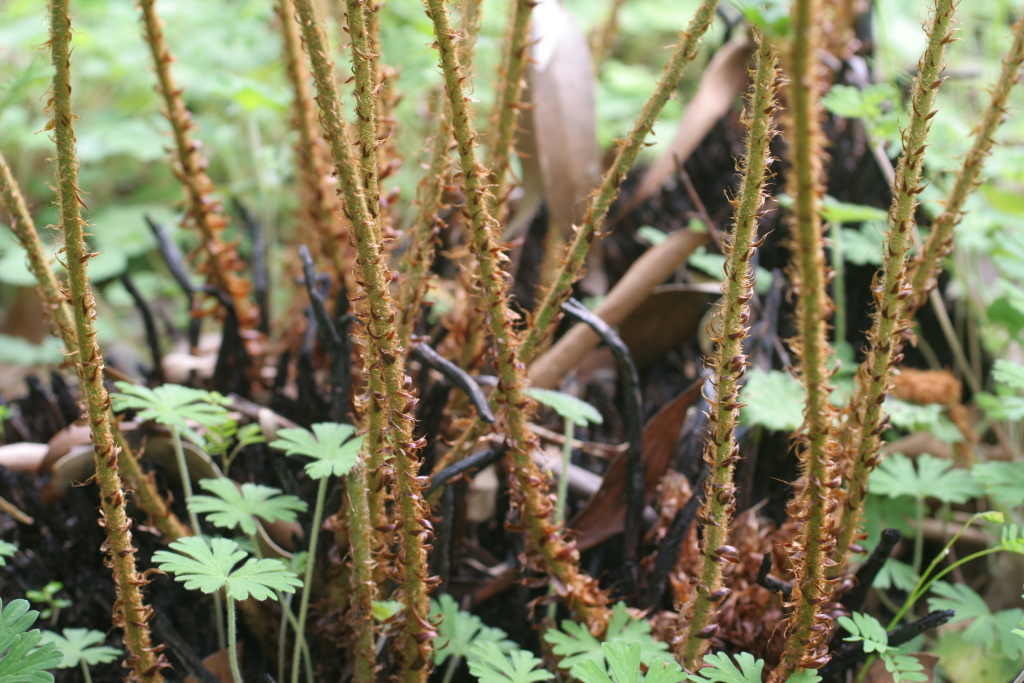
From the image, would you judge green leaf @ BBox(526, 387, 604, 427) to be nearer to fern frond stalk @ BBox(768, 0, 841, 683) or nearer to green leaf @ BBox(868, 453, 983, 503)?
fern frond stalk @ BBox(768, 0, 841, 683)

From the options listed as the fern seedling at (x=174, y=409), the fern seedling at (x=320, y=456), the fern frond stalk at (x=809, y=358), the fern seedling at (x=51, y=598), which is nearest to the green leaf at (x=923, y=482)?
the fern frond stalk at (x=809, y=358)

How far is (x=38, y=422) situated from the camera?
41.3 inches

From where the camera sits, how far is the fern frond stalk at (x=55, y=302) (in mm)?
628

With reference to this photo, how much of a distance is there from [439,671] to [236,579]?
308 millimetres

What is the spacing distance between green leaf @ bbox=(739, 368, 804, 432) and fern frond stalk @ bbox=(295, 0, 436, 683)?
17.1 inches

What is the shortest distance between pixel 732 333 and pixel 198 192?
2.68ft

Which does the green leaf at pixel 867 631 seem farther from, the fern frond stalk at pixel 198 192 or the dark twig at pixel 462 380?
the fern frond stalk at pixel 198 192

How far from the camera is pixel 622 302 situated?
1061mm

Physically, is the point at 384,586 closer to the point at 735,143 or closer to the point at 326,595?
the point at 326,595

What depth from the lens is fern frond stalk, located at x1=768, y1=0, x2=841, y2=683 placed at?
34 cm

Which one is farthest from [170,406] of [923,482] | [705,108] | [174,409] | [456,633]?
[705,108]

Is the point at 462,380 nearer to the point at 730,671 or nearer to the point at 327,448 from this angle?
the point at 327,448

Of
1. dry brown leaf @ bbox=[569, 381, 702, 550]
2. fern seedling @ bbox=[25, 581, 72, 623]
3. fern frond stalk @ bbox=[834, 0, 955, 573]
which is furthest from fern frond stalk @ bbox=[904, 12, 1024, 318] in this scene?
fern seedling @ bbox=[25, 581, 72, 623]

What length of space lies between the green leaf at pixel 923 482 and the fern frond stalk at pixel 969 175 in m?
0.23
